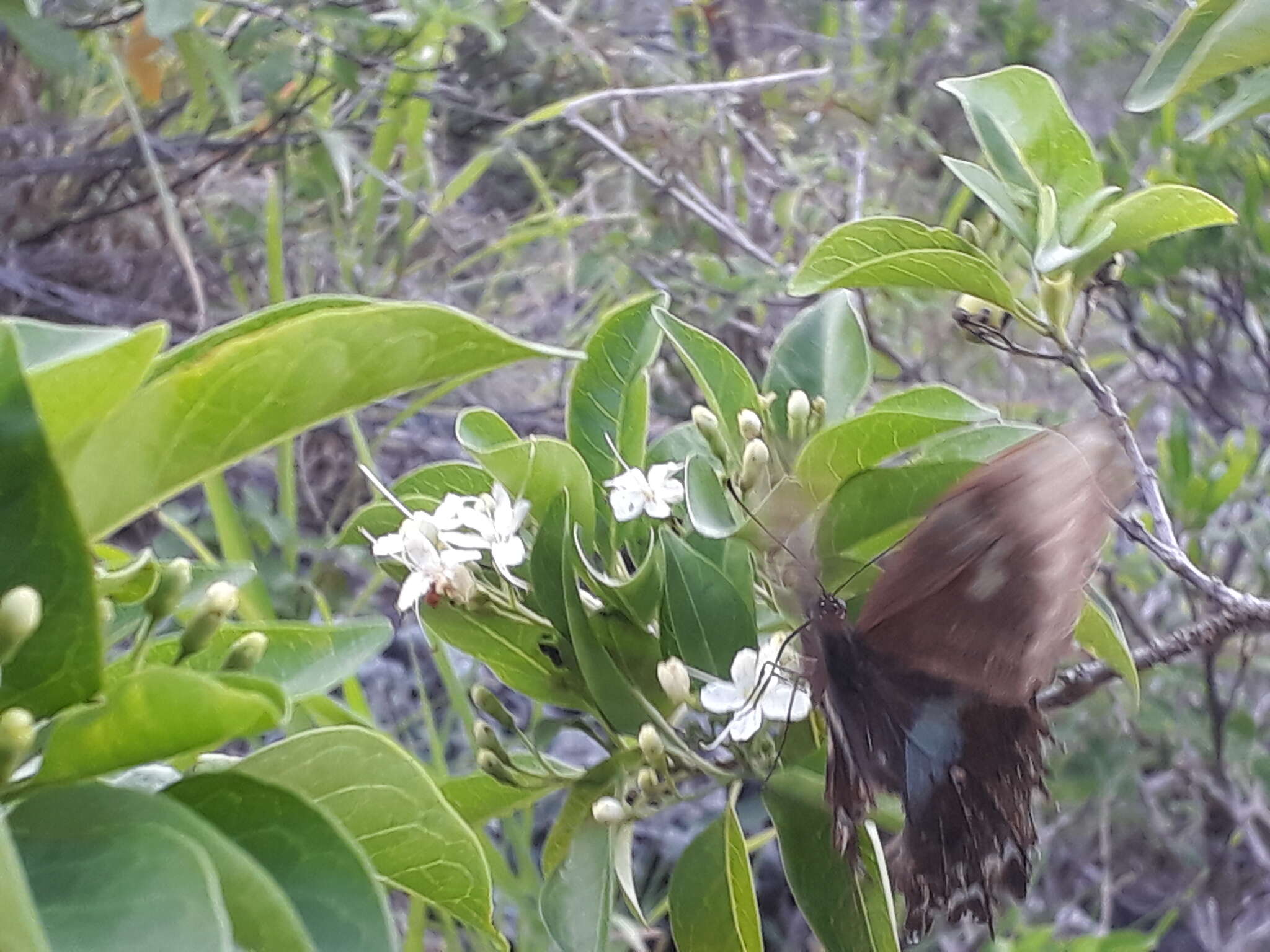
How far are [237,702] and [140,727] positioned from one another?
0.04 metres

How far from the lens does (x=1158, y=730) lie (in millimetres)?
1234

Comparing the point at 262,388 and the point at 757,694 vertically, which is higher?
the point at 262,388

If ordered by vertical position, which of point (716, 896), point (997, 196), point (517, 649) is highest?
point (997, 196)

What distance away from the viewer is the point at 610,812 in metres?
0.46

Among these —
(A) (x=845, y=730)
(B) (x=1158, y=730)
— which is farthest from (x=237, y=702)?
(B) (x=1158, y=730)

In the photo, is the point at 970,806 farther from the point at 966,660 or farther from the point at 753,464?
the point at 753,464

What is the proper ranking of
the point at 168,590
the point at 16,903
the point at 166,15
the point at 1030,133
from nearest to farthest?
the point at 16,903
the point at 168,590
the point at 1030,133
the point at 166,15

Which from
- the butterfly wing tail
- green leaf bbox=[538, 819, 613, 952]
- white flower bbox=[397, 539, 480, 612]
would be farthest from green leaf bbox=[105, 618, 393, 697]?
the butterfly wing tail

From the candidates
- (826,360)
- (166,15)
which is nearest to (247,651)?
(826,360)

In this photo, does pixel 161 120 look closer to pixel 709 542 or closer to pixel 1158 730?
pixel 709 542

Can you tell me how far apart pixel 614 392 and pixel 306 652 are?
218 mm

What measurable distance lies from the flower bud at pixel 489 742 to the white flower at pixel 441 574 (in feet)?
0.21

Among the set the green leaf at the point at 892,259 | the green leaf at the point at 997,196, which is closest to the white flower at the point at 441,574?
the green leaf at the point at 892,259

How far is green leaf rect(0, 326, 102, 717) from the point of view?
0.85 ft
